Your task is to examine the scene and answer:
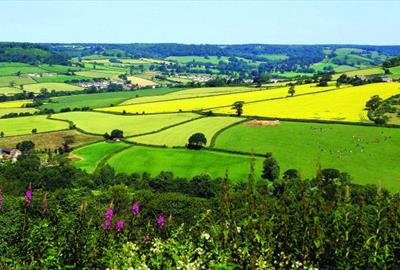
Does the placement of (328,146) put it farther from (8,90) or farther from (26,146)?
(8,90)

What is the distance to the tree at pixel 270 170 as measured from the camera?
69125 mm

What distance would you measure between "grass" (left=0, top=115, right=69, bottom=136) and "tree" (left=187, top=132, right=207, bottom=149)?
112 feet

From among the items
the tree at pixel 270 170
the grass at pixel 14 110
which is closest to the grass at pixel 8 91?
the grass at pixel 14 110

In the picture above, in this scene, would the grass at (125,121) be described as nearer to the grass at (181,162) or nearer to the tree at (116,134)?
the tree at (116,134)

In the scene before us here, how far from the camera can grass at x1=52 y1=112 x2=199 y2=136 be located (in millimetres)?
97750

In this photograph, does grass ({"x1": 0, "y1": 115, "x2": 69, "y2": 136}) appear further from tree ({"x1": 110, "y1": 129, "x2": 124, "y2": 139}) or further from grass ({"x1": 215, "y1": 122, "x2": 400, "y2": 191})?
grass ({"x1": 215, "y1": 122, "x2": 400, "y2": 191})

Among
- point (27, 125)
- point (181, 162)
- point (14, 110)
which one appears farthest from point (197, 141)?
point (14, 110)

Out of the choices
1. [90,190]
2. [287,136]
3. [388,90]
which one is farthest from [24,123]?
[388,90]

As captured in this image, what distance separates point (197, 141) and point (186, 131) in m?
11.0

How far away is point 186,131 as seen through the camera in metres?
92.1

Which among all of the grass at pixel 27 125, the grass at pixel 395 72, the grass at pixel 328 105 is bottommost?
the grass at pixel 27 125

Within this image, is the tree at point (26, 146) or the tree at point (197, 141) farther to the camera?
the tree at point (26, 146)

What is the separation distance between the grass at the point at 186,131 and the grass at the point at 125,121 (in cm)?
411

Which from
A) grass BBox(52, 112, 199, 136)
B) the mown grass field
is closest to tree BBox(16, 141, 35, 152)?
grass BBox(52, 112, 199, 136)
